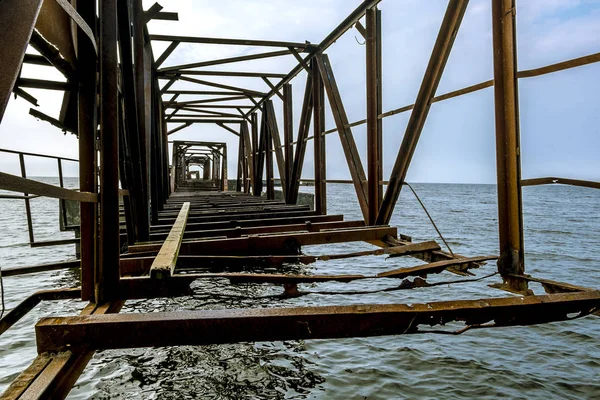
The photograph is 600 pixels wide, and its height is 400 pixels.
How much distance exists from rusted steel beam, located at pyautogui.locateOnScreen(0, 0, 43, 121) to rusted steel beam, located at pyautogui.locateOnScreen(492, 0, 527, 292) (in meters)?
3.31

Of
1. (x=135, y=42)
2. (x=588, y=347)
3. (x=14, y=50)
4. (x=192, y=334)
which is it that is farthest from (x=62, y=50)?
(x=588, y=347)

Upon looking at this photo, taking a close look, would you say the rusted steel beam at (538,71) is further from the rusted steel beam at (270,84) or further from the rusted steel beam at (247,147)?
the rusted steel beam at (247,147)

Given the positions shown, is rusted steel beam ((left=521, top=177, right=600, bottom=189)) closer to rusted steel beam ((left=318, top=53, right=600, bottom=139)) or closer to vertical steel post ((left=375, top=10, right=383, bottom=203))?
rusted steel beam ((left=318, top=53, right=600, bottom=139))

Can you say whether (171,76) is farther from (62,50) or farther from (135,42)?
(62,50)

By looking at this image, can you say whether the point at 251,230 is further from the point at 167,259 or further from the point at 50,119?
the point at 50,119

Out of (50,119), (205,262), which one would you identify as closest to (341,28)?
(50,119)

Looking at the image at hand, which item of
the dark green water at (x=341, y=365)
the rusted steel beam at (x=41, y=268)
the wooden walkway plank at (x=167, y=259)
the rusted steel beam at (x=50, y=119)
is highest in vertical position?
the rusted steel beam at (x=50, y=119)

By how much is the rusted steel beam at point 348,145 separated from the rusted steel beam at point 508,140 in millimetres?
2655

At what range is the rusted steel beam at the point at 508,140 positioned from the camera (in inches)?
126

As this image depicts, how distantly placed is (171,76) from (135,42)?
5007 millimetres

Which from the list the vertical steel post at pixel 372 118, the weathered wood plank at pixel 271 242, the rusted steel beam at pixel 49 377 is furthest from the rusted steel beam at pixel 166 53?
the rusted steel beam at pixel 49 377

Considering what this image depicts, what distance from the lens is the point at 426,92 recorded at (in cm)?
421

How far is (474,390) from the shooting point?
4.16 metres

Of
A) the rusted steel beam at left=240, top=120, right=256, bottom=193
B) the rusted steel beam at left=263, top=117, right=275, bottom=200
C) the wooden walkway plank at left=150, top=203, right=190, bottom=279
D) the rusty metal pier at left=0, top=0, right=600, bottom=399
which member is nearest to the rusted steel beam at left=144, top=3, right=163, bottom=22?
the rusty metal pier at left=0, top=0, right=600, bottom=399
